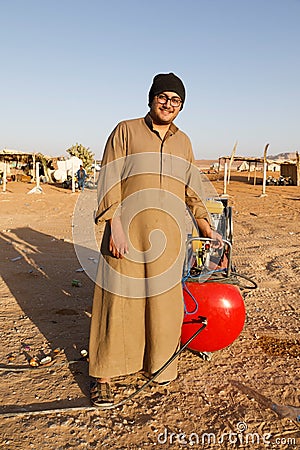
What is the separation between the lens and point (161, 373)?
3094 millimetres

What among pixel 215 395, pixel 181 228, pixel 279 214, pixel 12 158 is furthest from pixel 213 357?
pixel 12 158

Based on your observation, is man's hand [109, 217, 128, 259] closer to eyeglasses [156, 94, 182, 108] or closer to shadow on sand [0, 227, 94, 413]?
eyeglasses [156, 94, 182, 108]

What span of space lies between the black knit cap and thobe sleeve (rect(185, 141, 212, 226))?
1.48ft

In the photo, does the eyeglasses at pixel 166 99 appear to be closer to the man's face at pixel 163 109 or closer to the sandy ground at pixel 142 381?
the man's face at pixel 163 109

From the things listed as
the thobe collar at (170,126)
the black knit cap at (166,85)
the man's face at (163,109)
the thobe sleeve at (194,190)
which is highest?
the black knit cap at (166,85)

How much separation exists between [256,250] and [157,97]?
5495 mm

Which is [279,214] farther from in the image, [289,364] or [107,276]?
[107,276]

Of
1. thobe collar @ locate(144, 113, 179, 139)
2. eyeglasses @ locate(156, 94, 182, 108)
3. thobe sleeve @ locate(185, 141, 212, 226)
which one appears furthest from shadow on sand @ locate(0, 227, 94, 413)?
eyeglasses @ locate(156, 94, 182, 108)

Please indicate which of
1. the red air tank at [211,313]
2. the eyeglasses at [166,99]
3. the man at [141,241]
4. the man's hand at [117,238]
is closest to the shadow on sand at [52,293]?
the man at [141,241]

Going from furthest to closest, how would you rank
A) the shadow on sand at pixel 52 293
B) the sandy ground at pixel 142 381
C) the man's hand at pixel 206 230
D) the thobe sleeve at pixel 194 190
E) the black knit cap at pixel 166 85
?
the shadow on sand at pixel 52 293, the man's hand at pixel 206 230, the thobe sleeve at pixel 194 190, the black knit cap at pixel 166 85, the sandy ground at pixel 142 381

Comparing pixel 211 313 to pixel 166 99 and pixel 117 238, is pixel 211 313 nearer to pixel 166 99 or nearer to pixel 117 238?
pixel 117 238

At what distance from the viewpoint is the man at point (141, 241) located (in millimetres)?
2822

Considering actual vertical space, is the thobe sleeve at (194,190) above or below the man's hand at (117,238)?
above

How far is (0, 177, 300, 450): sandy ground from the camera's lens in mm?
2621
